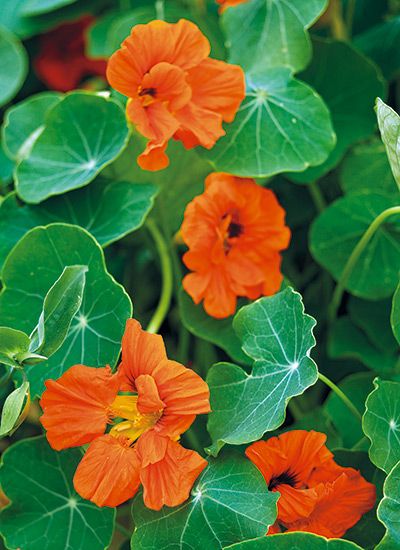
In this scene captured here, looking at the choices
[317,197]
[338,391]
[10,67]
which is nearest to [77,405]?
[338,391]

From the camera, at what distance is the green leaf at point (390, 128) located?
0.86 m

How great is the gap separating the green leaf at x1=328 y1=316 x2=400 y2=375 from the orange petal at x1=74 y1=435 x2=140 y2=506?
0.47 m

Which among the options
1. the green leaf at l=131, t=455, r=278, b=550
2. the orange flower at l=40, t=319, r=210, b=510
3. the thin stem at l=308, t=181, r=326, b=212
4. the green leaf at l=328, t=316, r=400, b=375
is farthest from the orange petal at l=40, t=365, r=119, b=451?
the thin stem at l=308, t=181, r=326, b=212

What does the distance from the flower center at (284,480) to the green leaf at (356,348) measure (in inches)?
13.3

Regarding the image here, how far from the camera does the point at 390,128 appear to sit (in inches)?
34.2

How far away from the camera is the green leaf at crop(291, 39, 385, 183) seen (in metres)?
1.32

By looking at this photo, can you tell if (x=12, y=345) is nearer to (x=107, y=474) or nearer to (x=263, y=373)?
(x=107, y=474)

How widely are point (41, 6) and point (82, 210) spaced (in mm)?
653

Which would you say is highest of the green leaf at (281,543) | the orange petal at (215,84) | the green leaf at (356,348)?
the orange petal at (215,84)

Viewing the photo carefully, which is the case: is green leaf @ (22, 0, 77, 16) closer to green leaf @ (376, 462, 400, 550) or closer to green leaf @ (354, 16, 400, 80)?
green leaf @ (354, 16, 400, 80)

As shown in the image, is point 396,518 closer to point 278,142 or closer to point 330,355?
point 330,355

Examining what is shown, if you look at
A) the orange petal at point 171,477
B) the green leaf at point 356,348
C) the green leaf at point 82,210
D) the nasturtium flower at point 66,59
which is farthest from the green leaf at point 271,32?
the orange petal at point 171,477

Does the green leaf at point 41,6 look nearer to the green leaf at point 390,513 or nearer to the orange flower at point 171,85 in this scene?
the orange flower at point 171,85

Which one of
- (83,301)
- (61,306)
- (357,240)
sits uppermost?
(61,306)
